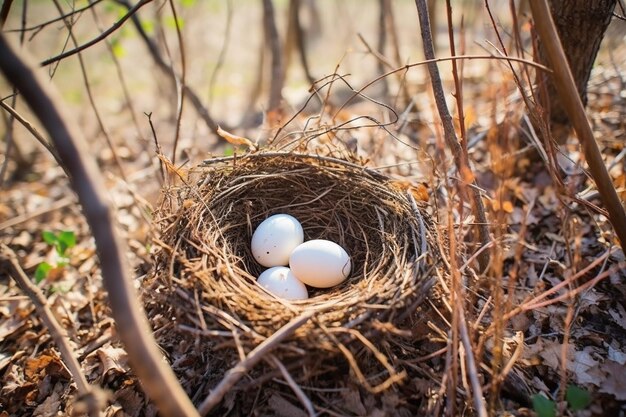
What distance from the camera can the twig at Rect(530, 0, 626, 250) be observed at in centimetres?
159

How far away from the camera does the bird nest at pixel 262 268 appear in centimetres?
157

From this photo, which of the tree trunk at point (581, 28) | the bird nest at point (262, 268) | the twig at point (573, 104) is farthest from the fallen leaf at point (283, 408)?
the tree trunk at point (581, 28)

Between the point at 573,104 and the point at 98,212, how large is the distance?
5.49 ft

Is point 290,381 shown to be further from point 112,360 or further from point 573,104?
point 573,104

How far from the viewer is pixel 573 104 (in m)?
1.66

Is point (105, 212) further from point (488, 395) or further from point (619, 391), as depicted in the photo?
point (619, 391)

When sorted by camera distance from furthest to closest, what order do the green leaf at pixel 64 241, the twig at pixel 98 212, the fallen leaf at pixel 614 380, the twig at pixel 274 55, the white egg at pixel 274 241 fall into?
1. the twig at pixel 274 55
2. the green leaf at pixel 64 241
3. the white egg at pixel 274 241
4. the fallen leaf at pixel 614 380
5. the twig at pixel 98 212

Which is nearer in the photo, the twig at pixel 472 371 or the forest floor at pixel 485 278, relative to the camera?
the twig at pixel 472 371

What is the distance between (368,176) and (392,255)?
496 mm

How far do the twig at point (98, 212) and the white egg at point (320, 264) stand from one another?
3.57 feet

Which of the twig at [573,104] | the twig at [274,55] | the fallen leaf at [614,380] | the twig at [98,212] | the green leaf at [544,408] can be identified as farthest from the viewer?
the twig at [274,55]

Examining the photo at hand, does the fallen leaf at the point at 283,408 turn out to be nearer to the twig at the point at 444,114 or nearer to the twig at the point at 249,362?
the twig at the point at 249,362

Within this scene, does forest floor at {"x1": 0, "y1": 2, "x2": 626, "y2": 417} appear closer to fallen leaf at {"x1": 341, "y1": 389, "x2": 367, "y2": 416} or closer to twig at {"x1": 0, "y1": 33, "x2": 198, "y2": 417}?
fallen leaf at {"x1": 341, "y1": 389, "x2": 367, "y2": 416}

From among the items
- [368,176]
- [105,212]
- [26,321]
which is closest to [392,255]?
[368,176]
